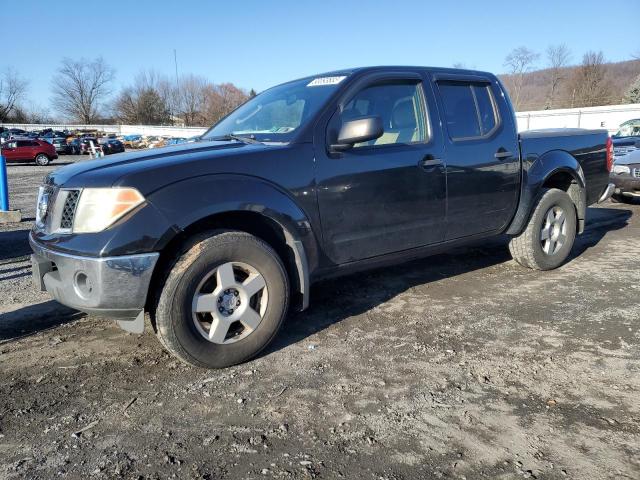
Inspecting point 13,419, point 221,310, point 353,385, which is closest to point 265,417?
point 353,385

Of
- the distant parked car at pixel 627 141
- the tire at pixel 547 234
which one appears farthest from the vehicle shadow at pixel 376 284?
the distant parked car at pixel 627 141

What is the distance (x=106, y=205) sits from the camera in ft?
9.20

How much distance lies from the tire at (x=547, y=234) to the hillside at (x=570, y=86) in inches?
2246

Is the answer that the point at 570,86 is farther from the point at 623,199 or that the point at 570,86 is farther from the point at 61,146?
the point at 623,199

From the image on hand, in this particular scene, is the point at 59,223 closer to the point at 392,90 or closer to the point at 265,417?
the point at 265,417

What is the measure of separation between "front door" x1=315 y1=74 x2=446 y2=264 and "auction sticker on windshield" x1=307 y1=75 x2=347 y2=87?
169 millimetres

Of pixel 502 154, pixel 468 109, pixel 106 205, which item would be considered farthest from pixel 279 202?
pixel 502 154

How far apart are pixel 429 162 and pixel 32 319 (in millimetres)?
3388

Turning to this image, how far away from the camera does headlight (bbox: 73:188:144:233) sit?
280 cm

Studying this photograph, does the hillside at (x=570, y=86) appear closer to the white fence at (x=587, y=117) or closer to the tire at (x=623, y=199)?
the white fence at (x=587, y=117)

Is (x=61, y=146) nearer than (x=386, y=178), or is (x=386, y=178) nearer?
(x=386, y=178)

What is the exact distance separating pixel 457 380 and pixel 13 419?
7.92 feet

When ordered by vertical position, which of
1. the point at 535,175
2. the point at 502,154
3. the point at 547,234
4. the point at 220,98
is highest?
the point at 220,98

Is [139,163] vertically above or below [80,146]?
below
